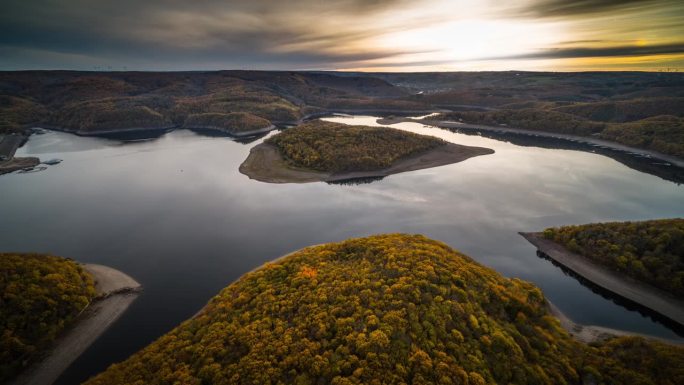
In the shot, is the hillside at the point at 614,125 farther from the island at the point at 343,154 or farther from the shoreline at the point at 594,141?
the island at the point at 343,154

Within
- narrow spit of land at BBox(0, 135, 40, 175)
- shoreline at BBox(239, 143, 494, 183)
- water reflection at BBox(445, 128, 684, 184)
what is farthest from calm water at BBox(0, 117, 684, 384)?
water reflection at BBox(445, 128, 684, 184)

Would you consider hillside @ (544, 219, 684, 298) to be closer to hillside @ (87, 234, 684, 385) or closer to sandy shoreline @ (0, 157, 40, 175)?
hillside @ (87, 234, 684, 385)

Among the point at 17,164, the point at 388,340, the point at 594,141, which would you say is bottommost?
the point at 388,340

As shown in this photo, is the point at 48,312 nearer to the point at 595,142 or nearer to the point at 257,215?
the point at 257,215

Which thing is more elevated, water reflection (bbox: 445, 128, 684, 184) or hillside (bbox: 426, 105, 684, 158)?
hillside (bbox: 426, 105, 684, 158)

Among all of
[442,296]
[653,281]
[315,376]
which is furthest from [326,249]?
[653,281]

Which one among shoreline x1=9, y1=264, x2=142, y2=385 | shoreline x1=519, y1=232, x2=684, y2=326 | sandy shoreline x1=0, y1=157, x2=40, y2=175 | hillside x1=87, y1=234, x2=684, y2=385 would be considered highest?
sandy shoreline x1=0, y1=157, x2=40, y2=175

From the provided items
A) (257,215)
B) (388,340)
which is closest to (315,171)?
(257,215)
